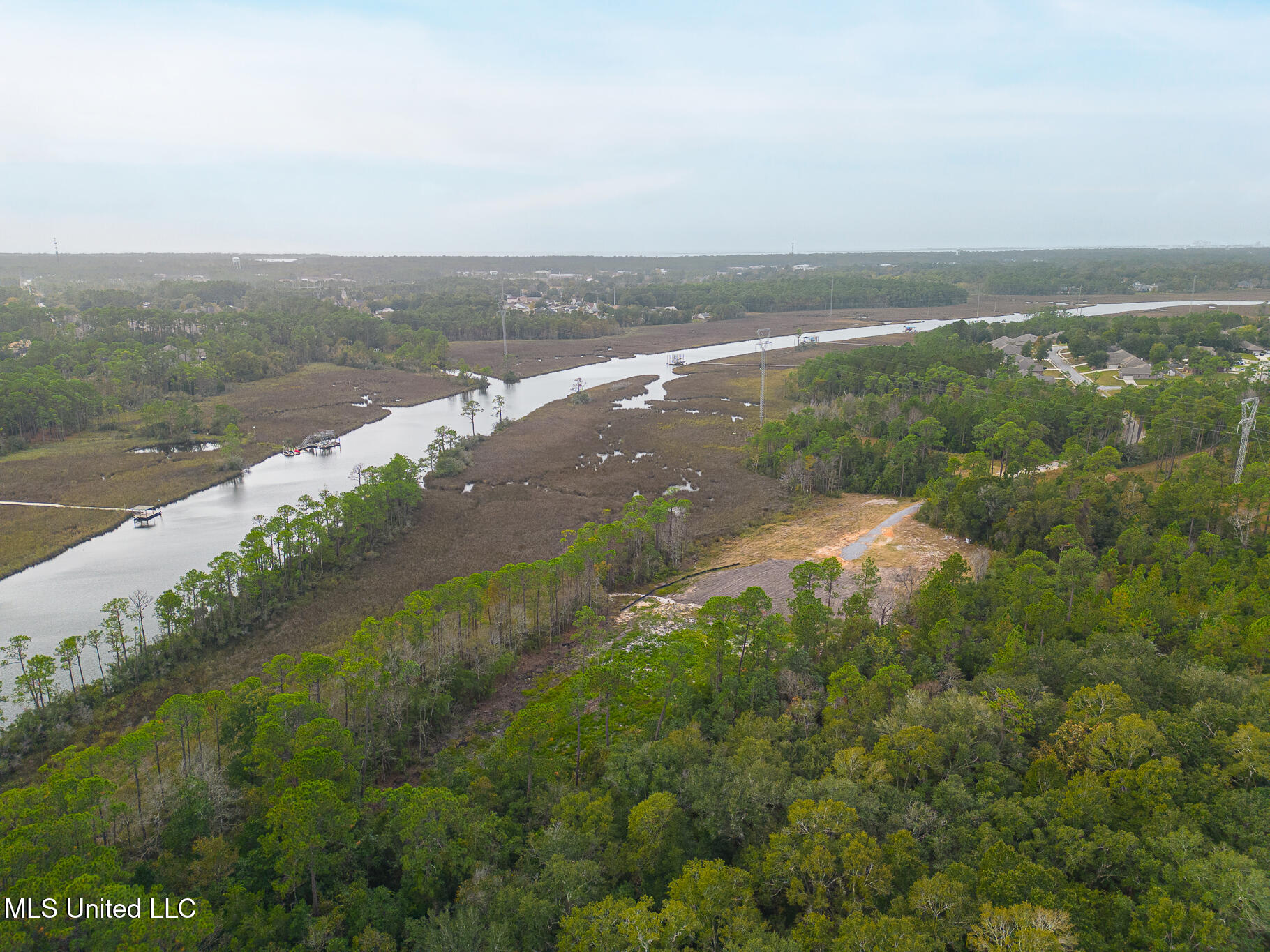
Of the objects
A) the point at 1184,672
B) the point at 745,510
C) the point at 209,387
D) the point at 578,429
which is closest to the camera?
the point at 1184,672

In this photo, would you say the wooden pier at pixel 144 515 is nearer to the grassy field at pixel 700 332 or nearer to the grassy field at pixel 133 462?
the grassy field at pixel 133 462

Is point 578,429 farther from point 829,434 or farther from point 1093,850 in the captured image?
point 1093,850

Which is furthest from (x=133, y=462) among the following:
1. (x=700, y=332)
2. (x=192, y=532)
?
(x=700, y=332)

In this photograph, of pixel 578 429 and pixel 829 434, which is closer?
pixel 829 434

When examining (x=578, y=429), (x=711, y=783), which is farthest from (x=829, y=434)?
(x=711, y=783)

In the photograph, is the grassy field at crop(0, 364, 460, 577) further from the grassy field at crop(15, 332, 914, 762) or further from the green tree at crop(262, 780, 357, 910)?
the green tree at crop(262, 780, 357, 910)

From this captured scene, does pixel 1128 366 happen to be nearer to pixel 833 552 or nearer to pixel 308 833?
pixel 833 552

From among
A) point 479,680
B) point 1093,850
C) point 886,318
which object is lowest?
point 479,680
